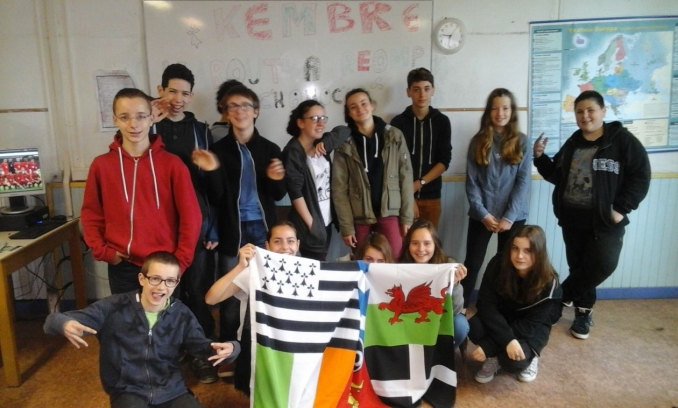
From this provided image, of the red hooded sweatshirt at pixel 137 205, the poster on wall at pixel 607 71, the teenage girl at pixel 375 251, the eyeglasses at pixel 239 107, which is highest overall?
the poster on wall at pixel 607 71

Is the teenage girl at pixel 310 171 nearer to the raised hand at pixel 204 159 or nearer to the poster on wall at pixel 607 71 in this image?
the raised hand at pixel 204 159

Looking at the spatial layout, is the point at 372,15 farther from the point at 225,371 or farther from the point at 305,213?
the point at 225,371

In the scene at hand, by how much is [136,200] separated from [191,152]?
0.44 meters

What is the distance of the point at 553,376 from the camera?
2627mm

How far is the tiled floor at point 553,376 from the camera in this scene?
2.41 metres

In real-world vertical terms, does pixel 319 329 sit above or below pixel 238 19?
below

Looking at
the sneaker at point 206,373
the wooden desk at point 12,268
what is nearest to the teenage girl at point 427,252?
the sneaker at point 206,373

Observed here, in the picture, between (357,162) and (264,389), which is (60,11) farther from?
(264,389)

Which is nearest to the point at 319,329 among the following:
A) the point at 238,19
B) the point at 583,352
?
the point at 583,352

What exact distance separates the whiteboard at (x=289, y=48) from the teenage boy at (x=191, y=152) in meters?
0.66

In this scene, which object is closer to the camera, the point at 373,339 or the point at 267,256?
the point at 267,256

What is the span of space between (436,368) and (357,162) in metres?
1.19

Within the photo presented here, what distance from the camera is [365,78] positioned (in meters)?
3.27

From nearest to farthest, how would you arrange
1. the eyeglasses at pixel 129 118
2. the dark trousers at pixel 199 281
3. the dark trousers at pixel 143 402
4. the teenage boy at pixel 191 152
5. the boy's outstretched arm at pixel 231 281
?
the dark trousers at pixel 143 402 → the boy's outstretched arm at pixel 231 281 → the eyeglasses at pixel 129 118 → the teenage boy at pixel 191 152 → the dark trousers at pixel 199 281
